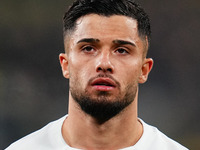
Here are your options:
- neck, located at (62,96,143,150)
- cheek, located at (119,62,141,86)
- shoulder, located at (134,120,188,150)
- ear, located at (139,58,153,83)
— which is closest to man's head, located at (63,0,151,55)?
ear, located at (139,58,153,83)

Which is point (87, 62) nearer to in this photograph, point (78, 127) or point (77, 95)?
point (77, 95)

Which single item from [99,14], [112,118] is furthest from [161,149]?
[99,14]

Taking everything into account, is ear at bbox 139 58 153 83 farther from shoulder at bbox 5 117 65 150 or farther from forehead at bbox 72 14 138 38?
shoulder at bbox 5 117 65 150

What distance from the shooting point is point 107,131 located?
308 centimetres

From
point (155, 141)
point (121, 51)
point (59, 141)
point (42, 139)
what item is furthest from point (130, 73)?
point (42, 139)

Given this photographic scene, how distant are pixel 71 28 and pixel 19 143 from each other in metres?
1.18

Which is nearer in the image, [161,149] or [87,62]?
[87,62]

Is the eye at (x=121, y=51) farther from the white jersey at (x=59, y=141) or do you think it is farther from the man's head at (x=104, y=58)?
the white jersey at (x=59, y=141)

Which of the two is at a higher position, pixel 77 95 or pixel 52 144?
pixel 77 95

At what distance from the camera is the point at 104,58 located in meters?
2.90

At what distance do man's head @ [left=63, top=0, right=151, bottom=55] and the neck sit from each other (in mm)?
610

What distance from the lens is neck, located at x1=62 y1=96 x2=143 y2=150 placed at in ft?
10.1

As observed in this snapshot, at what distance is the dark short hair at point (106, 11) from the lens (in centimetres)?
303

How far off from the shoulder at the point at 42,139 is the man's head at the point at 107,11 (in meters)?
0.86
